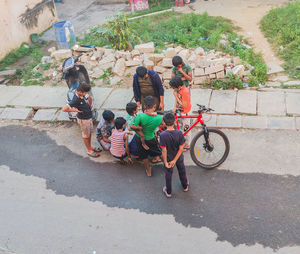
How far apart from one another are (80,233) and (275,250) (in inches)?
103

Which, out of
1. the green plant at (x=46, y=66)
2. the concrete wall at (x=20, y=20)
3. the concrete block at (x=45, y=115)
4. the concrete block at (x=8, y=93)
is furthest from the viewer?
the concrete wall at (x=20, y=20)

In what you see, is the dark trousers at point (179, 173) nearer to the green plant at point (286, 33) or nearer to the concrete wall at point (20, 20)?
the green plant at point (286, 33)

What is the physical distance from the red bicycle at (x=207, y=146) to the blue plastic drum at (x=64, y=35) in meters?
7.29

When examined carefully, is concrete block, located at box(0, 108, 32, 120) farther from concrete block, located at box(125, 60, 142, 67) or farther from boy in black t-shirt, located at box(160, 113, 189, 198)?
boy in black t-shirt, located at box(160, 113, 189, 198)

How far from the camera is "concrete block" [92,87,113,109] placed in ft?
24.6

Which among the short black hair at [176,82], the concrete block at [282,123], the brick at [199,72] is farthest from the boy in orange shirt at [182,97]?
the brick at [199,72]

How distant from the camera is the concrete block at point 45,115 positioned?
7.21 meters

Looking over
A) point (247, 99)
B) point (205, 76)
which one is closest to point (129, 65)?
point (205, 76)

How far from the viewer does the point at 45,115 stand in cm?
733

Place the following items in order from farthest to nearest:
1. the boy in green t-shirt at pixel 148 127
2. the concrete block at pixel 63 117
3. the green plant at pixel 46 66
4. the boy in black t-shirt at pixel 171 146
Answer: the green plant at pixel 46 66, the concrete block at pixel 63 117, the boy in green t-shirt at pixel 148 127, the boy in black t-shirt at pixel 171 146

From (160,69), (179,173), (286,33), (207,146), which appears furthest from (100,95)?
(286,33)

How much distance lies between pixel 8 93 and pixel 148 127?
535cm

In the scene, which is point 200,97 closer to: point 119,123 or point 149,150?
point 149,150

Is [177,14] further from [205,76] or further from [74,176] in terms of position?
[74,176]
